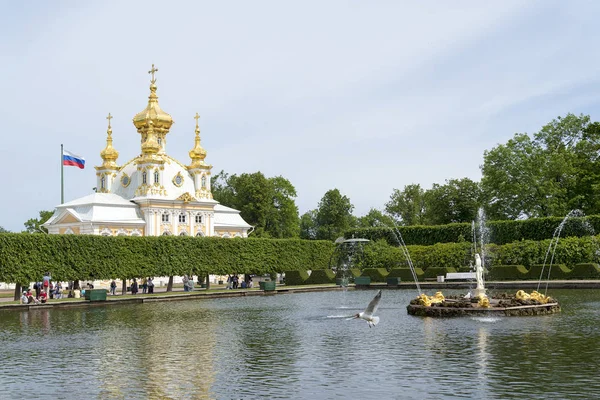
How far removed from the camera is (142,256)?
50594 mm

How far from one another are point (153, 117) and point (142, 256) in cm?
3988

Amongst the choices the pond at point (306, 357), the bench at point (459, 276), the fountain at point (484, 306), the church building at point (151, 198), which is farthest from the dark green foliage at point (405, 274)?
the church building at point (151, 198)

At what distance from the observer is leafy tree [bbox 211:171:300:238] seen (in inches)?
3898

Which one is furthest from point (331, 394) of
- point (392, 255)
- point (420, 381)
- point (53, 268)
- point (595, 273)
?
point (392, 255)

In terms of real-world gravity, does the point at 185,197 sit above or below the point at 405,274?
above

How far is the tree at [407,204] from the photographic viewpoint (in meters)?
104

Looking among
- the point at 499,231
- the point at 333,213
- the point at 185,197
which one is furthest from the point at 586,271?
the point at 333,213

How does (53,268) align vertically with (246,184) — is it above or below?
below

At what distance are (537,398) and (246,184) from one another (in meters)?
87.9

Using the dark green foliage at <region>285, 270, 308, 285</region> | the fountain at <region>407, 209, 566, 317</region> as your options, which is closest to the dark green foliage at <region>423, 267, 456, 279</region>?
the dark green foliage at <region>285, 270, 308, 285</region>

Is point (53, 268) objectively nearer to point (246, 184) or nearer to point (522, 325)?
point (522, 325)

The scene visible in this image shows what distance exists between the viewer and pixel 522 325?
22062 millimetres

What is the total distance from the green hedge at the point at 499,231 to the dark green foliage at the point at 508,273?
7.86 m

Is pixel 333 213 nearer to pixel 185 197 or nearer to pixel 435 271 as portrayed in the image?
pixel 185 197
